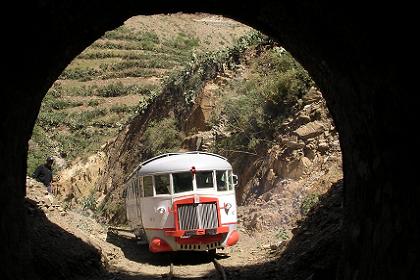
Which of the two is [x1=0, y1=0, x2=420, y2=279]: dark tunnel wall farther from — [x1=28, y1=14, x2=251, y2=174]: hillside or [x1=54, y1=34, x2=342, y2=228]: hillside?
[x1=28, y1=14, x2=251, y2=174]: hillside

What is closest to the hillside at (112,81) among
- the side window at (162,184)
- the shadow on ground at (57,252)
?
the side window at (162,184)

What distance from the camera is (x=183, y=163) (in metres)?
14.7

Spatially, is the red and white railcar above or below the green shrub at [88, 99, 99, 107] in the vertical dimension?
below

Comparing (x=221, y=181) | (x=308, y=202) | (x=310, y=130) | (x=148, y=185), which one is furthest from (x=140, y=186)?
(x=310, y=130)

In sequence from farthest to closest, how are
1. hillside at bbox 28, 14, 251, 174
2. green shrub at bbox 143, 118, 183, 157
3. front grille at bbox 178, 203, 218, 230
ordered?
hillside at bbox 28, 14, 251, 174
green shrub at bbox 143, 118, 183, 157
front grille at bbox 178, 203, 218, 230

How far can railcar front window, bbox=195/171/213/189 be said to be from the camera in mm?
14547

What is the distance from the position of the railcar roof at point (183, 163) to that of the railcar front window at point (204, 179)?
0.14m

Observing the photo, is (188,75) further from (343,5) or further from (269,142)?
(343,5)

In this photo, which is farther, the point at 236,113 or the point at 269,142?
the point at 236,113

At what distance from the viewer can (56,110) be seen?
4975cm

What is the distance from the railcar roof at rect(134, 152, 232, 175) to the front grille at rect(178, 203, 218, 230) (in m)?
1.11

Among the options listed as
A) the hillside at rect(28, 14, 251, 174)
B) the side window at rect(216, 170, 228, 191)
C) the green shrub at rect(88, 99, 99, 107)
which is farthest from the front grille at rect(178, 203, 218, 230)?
the green shrub at rect(88, 99, 99, 107)

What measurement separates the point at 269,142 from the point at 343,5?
1464cm

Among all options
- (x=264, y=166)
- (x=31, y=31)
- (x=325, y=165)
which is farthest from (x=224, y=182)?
(x=31, y=31)
